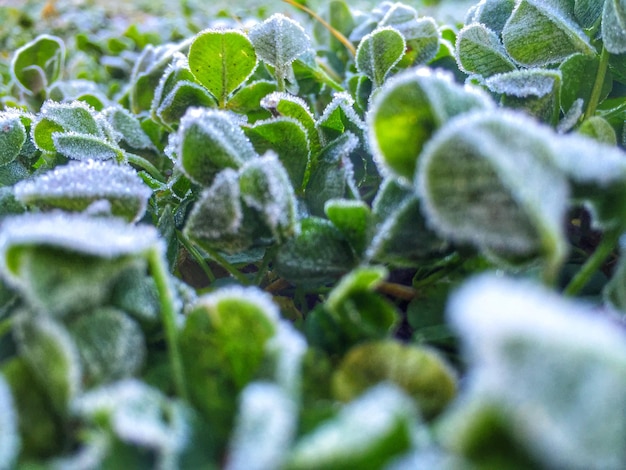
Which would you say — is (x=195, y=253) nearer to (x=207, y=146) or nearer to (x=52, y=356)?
(x=207, y=146)

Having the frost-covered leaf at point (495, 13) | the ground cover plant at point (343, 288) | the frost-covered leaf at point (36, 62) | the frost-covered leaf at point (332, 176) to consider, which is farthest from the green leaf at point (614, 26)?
the frost-covered leaf at point (36, 62)

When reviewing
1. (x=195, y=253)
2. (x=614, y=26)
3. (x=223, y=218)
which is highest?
(x=614, y=26)

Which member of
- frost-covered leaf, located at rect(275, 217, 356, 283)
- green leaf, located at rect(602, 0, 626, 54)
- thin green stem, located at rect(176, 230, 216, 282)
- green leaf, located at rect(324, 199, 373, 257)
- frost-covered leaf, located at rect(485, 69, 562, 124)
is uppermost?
green leaf, located at rect(602, 0, 626, 54)

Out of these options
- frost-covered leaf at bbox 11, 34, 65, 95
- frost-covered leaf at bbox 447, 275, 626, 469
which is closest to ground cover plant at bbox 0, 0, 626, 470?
frost-covered leaf at bbox 447, 275, 626, 469

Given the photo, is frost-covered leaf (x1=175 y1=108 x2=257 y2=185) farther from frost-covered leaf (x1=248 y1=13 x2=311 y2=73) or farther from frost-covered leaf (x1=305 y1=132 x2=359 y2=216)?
frost-covered leaf (x1=248 y1=13 x2=311 y2=73)

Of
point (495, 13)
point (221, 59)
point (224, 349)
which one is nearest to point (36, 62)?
point (221, 59)

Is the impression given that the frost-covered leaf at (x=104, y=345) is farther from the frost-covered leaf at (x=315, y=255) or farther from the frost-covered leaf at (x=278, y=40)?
the frost-covered leaf at (x=278, y=40)
